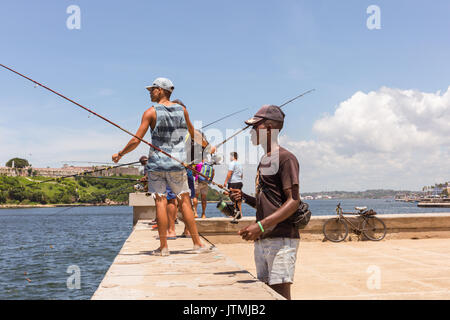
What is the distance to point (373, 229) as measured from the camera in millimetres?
10578

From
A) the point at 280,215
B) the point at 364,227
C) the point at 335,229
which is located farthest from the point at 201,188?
the point at 280,215

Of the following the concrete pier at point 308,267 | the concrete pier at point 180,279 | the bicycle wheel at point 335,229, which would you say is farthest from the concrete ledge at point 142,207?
the concrete pier at point 180,279

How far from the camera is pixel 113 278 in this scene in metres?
4.00

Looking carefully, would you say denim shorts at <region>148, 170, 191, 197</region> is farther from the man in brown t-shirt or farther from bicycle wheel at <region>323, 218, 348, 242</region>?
bicycle wheel at <region>323, 218, 348, 242</region>

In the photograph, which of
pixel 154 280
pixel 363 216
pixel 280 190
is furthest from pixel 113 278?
Answer: pixel 363 216

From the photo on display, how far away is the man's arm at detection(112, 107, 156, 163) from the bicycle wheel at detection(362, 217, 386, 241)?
7116 millimetres

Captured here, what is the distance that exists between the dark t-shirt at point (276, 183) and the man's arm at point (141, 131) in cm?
234

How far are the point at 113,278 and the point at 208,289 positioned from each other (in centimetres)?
104

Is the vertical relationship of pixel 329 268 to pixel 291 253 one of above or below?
below

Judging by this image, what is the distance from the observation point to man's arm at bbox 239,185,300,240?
117 inches

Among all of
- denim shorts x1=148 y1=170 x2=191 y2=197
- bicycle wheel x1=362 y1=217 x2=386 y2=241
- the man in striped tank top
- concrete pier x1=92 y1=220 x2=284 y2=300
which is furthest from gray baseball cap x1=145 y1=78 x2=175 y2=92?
bicycle wheel x1=362 y1=217 x2=386 y2=241

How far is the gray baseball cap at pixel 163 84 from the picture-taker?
5.37m

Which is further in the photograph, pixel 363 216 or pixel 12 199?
pixel 12 199

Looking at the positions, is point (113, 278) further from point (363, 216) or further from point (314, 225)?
point (363, 216)
